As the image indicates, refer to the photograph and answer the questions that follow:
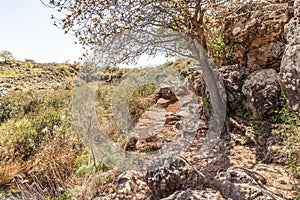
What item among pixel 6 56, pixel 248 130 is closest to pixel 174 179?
pixel 248 130

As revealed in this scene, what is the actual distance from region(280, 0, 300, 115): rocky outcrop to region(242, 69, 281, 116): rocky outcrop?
3.94 ft

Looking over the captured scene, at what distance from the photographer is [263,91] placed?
133 inches

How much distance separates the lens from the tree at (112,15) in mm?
2902

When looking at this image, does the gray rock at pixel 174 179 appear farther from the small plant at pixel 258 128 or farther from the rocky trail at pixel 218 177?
the small plant at pixel 258 128

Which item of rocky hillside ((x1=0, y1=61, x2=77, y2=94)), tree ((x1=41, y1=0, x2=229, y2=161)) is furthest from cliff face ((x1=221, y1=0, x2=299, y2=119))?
rocky hillside ((x1=0, y1=61, x2=77, y2=94))

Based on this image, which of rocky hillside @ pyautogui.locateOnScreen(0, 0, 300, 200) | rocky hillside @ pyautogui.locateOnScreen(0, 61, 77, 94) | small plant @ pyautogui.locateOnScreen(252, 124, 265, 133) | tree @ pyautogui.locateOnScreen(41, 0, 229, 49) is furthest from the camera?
rocky hillside @ pyautogui.locateOnScreen(0, 61, 77, 94)

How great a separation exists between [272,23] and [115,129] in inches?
140

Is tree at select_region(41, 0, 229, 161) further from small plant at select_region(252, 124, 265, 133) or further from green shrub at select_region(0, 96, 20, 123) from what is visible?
green shrub at select_region(0, 96, 20, 123)

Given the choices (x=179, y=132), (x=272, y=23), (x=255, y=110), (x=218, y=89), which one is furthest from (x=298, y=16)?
(x=179, y=132)

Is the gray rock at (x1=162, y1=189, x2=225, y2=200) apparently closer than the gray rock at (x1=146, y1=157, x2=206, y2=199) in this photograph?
Yes

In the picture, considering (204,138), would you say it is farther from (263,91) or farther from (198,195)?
(198,195)

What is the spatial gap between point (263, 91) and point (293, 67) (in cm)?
146

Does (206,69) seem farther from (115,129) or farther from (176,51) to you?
(115,129)

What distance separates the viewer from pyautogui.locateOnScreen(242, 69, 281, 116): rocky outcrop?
10.8ft
